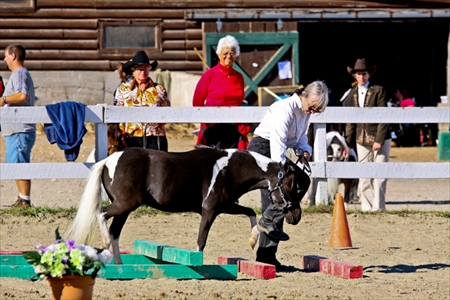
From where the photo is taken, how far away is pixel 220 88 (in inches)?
420

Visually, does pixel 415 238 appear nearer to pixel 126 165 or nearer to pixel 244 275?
pixel 244 275

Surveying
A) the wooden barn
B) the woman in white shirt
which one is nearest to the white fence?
the woman in white shirt

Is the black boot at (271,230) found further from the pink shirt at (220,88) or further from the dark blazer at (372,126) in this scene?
→ the dark blazer at (372,126)

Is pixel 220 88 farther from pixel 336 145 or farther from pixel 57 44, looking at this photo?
pixel 57 44

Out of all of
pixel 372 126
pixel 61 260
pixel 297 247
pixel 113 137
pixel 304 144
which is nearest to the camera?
pixel 61 260

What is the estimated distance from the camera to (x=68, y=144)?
10477mm

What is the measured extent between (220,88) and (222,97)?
202mm

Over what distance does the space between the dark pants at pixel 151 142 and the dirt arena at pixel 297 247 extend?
90 centimetres

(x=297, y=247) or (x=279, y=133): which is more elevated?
(x=279, y=133)

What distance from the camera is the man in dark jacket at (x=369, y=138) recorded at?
1171 cm

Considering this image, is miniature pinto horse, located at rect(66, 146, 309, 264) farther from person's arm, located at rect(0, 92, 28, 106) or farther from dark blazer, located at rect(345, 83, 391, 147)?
dark blazer, located at rect(345, 83, 391, 147)

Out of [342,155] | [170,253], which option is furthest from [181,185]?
[342,155]

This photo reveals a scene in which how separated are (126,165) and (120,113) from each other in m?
3.21

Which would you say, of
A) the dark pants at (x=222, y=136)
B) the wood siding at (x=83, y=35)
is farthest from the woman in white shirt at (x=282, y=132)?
the wood siding at (x=83, y=35)
